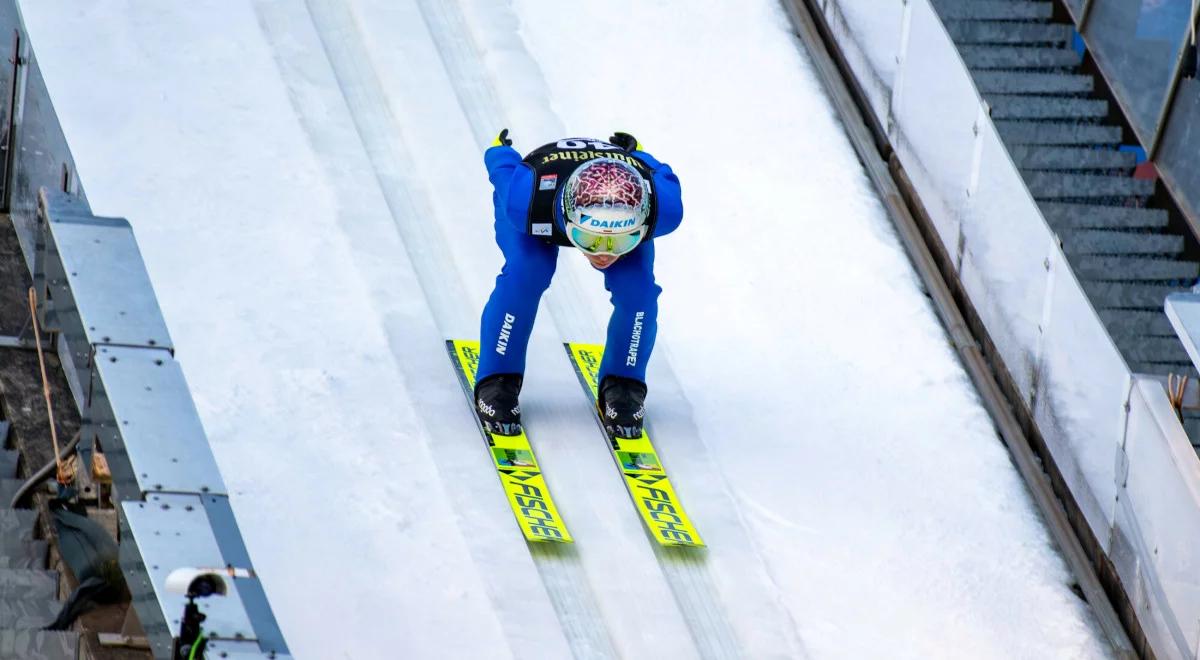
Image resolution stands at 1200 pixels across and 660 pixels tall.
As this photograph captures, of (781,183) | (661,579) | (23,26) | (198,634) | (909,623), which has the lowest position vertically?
(909,623)

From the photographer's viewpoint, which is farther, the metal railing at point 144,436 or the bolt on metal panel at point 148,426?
the bolt on metal panel at point 148,426

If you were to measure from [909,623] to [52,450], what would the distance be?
3.07 meters

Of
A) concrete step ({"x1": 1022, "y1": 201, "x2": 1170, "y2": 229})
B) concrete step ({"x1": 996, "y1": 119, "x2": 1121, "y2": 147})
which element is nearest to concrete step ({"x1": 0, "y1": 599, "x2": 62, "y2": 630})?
concrete step ({"x1": 1022, "y1": 201, "x2": 1170, "y2": 229})

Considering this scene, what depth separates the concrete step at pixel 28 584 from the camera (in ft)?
20.2

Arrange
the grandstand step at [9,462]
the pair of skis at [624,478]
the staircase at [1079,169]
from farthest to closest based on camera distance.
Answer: the staircase at [1079,169]
the grandstand step at [9,462]
the pair of skis at [624,478]

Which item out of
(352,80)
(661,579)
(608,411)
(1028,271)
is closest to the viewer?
(661,579)

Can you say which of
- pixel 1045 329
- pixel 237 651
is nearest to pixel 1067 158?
pixel 1045 329

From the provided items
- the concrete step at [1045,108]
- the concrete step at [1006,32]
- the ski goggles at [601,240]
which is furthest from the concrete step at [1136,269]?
the ski goggles at [601,240]

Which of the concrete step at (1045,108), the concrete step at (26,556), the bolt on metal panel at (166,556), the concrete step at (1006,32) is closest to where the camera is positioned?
the bolt on metal panel at (166,556)

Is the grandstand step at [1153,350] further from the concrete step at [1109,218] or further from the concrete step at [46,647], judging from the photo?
Result: the concrete step at [46,647]

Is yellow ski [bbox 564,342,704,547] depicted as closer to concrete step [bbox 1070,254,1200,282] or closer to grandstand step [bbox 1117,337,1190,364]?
grandstand step [bbox 1117,337,1190,364]

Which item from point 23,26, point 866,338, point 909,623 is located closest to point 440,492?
point 909,623

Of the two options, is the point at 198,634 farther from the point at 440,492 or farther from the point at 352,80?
the point at 352,80

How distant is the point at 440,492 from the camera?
6211 millimetres
